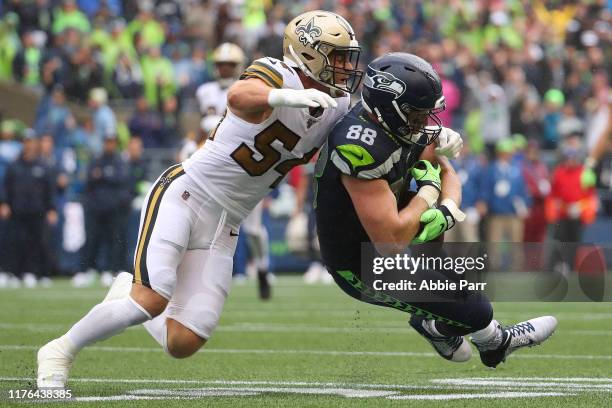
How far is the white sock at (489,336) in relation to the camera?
18.7 ft

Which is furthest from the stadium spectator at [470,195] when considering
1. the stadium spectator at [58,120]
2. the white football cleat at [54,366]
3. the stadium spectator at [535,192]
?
the white football cleat at [54,366]

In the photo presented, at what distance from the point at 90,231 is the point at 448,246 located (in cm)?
839

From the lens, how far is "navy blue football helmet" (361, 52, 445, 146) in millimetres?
5219

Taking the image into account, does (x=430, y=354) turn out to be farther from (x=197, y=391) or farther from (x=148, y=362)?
(x=197, y=391)

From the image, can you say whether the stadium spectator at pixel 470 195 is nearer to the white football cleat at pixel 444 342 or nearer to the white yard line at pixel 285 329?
the white yard line at pixel 285 329

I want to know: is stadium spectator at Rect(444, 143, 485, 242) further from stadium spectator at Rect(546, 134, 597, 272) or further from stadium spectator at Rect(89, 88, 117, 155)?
stadium spectator at Rect(89, 88, 117, 155)

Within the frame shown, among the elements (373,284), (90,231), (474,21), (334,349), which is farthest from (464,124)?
(373,284)

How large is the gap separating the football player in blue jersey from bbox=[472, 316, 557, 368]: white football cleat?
0.07 m

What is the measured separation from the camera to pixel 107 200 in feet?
46.8

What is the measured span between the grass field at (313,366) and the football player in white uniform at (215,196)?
0.29 m

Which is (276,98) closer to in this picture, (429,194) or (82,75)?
(429,194)

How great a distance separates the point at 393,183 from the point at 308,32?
729mm

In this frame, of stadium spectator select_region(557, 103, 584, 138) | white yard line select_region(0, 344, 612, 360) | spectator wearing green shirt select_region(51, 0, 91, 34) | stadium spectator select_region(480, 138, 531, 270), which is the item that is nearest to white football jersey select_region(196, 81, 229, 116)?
white yard line select_region(0, 344, 612, 360)

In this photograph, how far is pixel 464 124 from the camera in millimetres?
16562
